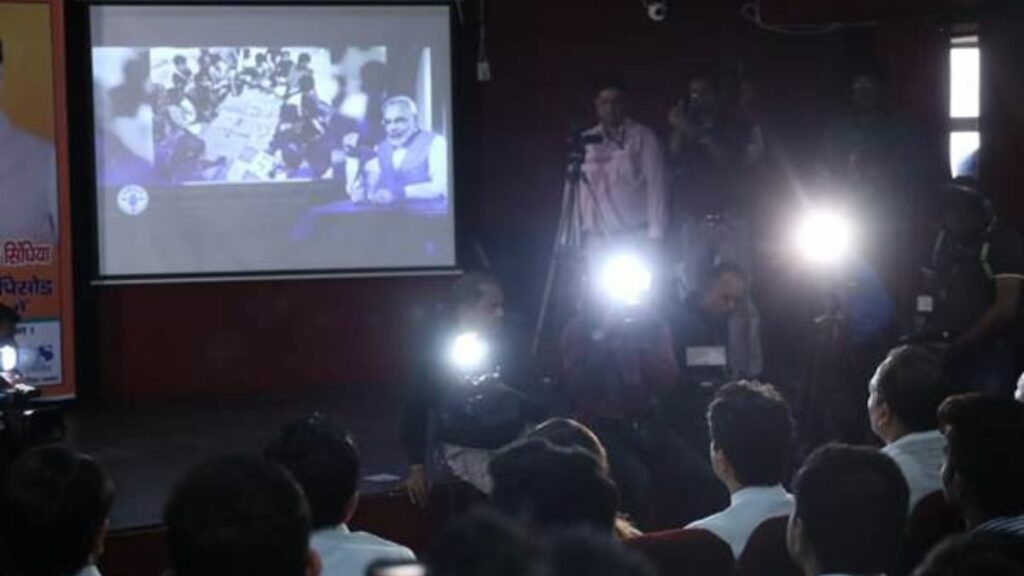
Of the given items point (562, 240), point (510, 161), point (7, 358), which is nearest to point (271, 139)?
point (510, 161)

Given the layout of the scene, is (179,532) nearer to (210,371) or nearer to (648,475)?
(648,475)

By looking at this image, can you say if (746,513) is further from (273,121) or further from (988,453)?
(273,121)

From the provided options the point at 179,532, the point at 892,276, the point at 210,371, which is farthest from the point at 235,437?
the point at 179,532

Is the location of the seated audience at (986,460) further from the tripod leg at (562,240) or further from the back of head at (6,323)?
the tripod leg at (562,240)

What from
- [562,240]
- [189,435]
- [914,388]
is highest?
[562,240]

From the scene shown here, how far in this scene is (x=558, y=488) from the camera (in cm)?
224

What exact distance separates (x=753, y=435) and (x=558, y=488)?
3.83ft

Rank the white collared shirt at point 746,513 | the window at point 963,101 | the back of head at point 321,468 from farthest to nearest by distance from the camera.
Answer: the window at point 963,101, the white collared shirt at point 746,513, the back of head at point 321,468

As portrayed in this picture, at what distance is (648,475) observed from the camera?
519 cm

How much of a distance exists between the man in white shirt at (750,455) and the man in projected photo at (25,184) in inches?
184

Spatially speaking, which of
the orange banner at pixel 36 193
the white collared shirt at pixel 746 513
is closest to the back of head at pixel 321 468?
the white collared shirt at pixel 746 513

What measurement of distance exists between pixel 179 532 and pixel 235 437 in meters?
4.51

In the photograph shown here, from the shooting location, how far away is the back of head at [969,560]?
158 cm

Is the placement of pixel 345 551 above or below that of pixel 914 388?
below
